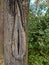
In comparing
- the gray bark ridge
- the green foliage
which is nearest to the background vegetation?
the green foliage

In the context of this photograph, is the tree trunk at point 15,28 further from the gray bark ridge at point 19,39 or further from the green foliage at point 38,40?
the green foliage at point 38,40

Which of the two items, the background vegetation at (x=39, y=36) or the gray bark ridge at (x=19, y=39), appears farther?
the background vegetation at (x=39, y=36)

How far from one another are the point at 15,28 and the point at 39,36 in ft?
8.46

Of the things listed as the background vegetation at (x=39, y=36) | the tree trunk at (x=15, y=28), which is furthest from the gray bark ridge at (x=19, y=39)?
the background vegetation at (x=39, y=36)

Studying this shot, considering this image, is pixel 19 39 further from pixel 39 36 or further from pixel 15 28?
pixel 39 36

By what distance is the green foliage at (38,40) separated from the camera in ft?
16.0

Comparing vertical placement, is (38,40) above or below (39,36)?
below

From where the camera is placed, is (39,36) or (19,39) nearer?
(19,39)

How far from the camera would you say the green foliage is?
16.0 feet

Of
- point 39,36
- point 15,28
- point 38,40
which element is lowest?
point 38,40

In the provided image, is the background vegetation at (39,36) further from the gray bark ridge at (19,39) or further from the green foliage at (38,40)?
the gray bark ridge at (19,39)

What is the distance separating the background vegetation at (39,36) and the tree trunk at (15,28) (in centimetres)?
220

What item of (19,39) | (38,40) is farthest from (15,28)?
(38,40)

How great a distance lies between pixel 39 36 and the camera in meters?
5.04
